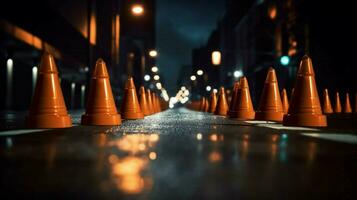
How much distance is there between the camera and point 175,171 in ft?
10.3

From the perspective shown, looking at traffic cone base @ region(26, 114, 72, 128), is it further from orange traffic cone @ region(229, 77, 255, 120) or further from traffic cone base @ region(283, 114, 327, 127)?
orange traffic cone @ region(229, 77, 255, 120)

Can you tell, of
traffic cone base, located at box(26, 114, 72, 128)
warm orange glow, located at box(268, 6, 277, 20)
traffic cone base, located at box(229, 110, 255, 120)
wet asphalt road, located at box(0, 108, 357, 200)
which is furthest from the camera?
warm orange glow, located at box(268, 6, 277, 20)

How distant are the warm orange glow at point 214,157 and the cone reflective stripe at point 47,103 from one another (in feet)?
13.1

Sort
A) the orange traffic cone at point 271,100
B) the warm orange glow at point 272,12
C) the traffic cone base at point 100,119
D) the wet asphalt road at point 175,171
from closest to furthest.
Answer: the wet asphalt road at point 175,171 → the traffic cone base at point 100,119 → the orange traffic cone at point 271,100 → the warm orange glow at point 272,12

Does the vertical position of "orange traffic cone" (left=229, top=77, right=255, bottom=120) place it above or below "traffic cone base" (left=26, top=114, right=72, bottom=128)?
above

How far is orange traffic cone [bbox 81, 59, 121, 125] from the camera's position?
28.0 feet

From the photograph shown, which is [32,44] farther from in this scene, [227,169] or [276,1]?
[276,1]

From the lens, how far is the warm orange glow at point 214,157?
12.0 feet

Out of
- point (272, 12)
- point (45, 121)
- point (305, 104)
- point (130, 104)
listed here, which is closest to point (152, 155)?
point (45, 121)

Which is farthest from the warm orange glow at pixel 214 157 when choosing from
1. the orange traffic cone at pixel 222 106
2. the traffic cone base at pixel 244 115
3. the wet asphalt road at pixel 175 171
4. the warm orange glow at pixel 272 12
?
the warm orange glow at pixel 272 12

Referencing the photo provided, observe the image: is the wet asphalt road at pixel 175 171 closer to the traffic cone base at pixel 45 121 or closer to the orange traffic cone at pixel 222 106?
the traffic cone base at pixel 45 121

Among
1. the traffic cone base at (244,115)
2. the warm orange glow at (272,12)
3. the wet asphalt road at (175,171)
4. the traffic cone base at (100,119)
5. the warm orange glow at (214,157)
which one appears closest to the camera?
the wet asphalt road at (175,171)

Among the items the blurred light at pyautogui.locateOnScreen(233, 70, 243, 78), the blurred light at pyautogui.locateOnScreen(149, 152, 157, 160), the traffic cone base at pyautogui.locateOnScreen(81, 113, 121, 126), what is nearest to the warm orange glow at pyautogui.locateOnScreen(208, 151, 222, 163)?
the blurred light at pyautogui.locateOnScreen(149, 152, 157, 160)

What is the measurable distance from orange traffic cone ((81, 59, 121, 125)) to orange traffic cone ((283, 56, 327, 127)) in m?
3.23
